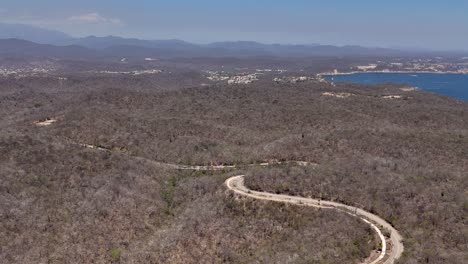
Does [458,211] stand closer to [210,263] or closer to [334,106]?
[210,263]

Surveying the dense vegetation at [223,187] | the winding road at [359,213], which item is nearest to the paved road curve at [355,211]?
the winding road at [359,213]

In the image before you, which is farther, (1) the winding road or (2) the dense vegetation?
(2) the dense vegetation

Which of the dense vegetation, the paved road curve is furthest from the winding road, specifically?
the dense vegetation

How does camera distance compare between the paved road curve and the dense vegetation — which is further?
the dense vegetation

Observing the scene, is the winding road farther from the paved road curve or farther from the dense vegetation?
the dense vegetation

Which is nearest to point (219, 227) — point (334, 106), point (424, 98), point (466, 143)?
point (466, 143)

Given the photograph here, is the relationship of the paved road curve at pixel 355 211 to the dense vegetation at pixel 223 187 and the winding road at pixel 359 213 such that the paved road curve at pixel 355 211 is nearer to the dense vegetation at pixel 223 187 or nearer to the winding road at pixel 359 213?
the winding road at pixel 359 213
